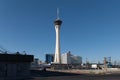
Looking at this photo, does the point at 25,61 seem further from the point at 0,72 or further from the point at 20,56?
the point at 0,72

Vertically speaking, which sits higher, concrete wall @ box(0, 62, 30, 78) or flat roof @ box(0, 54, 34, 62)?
flat roof @ box(0, 54, 34, 62)

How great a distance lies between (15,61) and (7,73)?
11.6 feet

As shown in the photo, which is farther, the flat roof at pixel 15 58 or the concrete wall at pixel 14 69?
the concrete wall at pixel 14 69

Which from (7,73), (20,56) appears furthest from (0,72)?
(20,56)

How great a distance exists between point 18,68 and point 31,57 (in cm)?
442

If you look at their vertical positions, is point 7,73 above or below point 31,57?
below

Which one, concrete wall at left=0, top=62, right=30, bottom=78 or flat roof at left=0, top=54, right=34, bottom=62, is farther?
concrete wall at left=0, top=62, right=30, bottom=78

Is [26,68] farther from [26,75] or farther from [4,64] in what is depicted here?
[4,64]

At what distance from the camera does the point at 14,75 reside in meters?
55.1

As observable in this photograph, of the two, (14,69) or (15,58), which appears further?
(14,69)

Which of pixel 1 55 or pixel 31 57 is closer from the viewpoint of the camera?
pixel 1 55

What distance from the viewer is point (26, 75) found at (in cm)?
5659

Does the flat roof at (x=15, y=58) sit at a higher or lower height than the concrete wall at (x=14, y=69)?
higher

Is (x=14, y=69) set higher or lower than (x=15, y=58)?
lower
